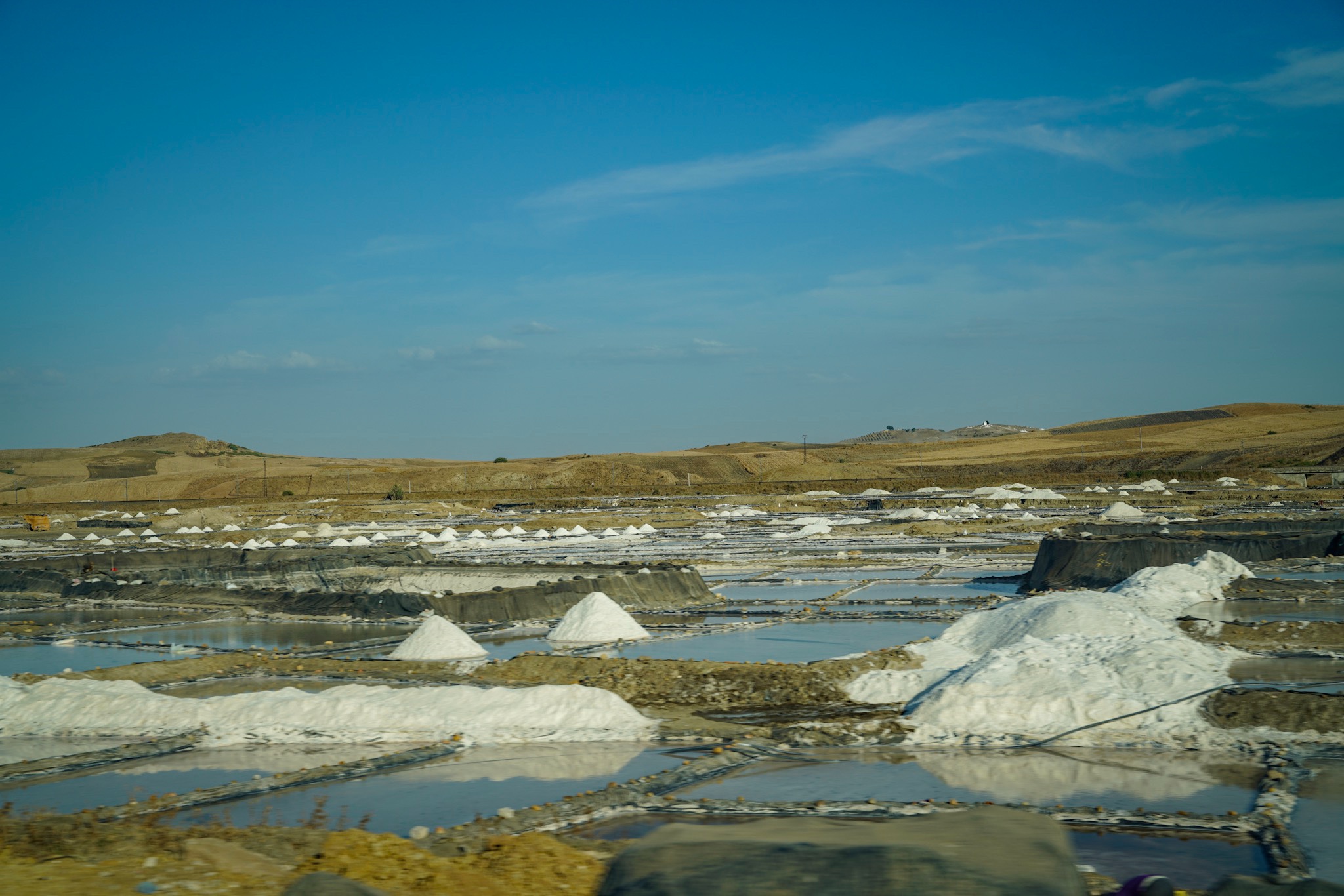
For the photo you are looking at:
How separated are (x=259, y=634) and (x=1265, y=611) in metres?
11.5

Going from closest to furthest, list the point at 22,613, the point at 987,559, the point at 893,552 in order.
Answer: the point at 22,613 → the point at 987,559 → the point at 893,552

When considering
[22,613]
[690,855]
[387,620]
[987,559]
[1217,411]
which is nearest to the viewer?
[690,855]

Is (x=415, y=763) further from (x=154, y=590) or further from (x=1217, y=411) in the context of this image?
(x=1217, y=411)

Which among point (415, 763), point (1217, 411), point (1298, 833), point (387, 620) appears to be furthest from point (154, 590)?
point (1217, 411)

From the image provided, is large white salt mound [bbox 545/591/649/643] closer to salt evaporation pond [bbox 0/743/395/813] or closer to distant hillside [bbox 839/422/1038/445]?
salt evaporation pond [bbox 0/743/395/813]

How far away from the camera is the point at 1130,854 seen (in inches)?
181

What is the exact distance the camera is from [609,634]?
11547mm

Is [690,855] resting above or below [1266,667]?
above

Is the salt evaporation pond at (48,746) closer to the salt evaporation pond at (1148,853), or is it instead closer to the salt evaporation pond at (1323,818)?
the salt evaporation pond at (1148,853)

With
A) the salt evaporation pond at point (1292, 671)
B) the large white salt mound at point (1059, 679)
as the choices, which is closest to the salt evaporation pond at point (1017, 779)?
the large white salt mound at point (1059, 679)

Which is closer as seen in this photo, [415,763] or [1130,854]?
[1130,854]

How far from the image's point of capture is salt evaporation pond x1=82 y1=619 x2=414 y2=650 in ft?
41.1

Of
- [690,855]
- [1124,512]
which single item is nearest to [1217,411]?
[1124,512]

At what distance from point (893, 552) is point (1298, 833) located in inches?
647
